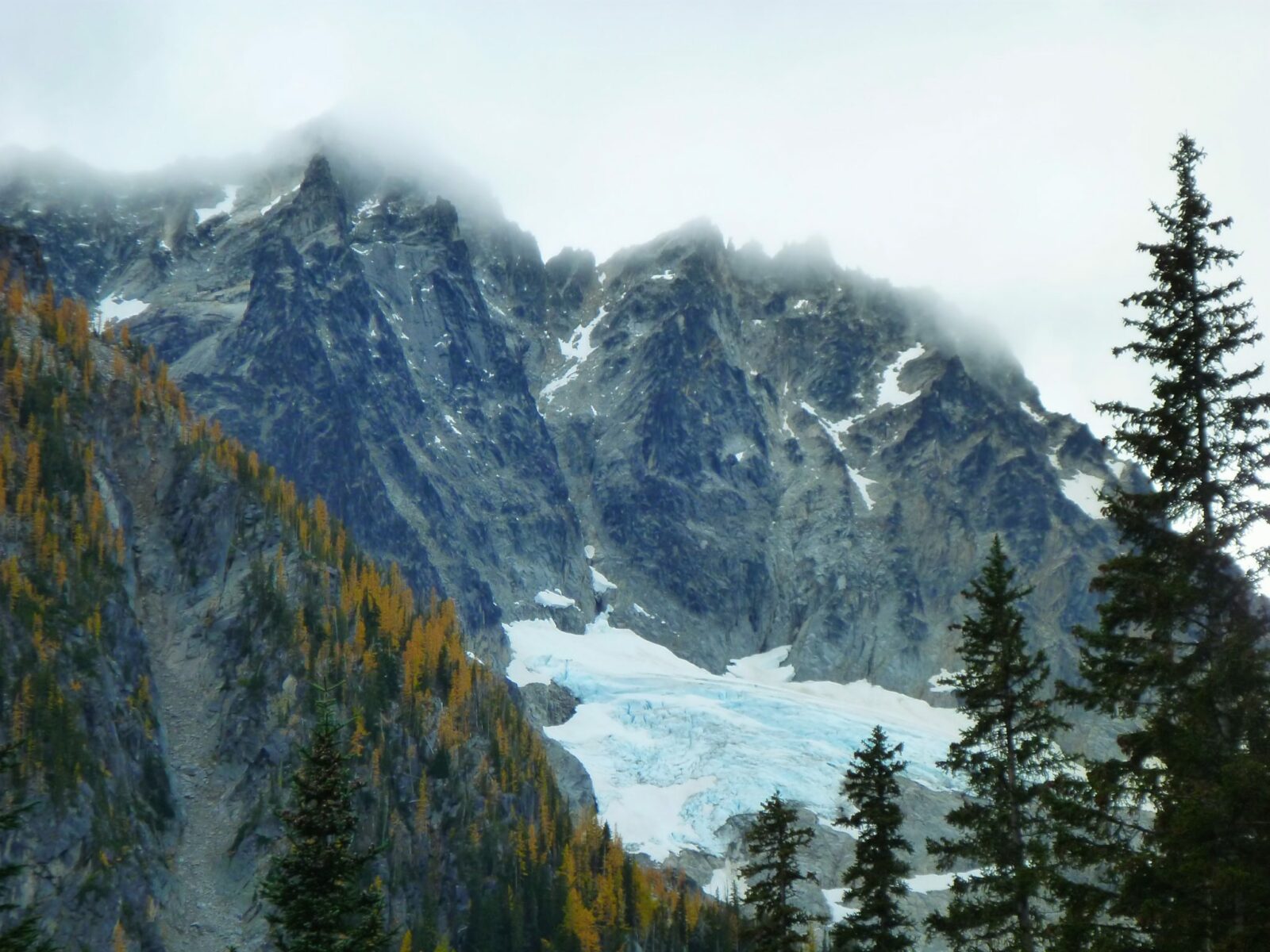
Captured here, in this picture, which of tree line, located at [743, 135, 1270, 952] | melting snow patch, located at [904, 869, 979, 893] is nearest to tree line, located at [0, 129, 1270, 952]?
tree line, located at [743, 135, 1270, 952]

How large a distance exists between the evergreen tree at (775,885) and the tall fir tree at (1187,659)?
16.1 m

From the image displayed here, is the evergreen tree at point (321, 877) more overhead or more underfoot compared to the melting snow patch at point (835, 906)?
more overhead

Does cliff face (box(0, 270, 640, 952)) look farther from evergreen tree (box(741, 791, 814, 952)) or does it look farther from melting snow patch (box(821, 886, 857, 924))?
evergreen tree (box(741, 791, 814, 952))

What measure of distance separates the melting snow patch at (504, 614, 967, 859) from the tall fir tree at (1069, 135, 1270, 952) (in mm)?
131237

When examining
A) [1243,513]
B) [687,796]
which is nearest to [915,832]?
[687,796]

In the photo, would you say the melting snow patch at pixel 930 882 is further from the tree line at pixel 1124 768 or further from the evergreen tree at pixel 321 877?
the evergreen tree at pixel 321 877

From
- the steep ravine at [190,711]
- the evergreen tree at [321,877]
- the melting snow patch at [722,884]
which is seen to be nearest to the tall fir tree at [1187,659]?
the evergreen tree at [321,877]

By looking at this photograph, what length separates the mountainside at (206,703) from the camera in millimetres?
90812

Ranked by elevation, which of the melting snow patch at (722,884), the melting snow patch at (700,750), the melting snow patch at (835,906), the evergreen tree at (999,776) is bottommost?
the melting snow patch at (835,906)

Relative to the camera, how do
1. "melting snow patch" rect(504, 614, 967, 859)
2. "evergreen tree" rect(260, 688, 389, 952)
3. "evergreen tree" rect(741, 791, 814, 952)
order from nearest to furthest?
"evergreen tree" rect(260, 688, 389, 952) < "evergreen tree" rect(741, 791, 814, 952) < "melting snow patch" rect(504, 614, 967, 859)

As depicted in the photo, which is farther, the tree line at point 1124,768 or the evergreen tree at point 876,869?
the evergreen tree at point 876,869

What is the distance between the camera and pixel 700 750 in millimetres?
167250

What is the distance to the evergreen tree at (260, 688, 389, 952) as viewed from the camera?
1708 centimetres

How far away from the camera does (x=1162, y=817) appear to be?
13.6 m
